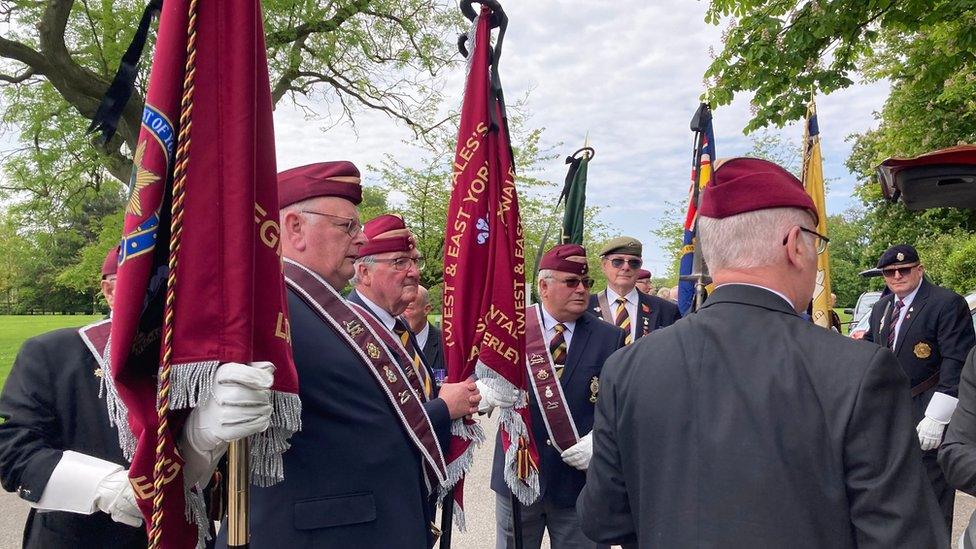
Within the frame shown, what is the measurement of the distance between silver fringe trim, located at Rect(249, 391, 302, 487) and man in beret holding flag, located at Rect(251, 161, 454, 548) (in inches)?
8.0

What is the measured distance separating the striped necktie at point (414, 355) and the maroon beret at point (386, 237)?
1.52ft

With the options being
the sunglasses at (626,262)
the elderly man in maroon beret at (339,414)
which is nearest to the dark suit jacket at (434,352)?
the sunglasses at (626,262)

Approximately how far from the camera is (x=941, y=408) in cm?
454

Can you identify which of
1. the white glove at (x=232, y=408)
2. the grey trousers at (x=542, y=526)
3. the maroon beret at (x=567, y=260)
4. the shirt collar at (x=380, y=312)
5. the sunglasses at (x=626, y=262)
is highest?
the sunglasses at (x=626, y=262)

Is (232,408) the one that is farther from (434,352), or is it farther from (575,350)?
(434,352)

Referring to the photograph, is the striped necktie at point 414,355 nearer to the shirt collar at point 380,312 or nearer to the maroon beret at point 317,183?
the shirt collar at point 380,312

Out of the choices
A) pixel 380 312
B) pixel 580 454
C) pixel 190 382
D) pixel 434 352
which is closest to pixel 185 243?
pixel 190 382

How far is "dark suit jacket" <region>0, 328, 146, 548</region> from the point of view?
254 centimetres

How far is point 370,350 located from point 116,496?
1.01 metres

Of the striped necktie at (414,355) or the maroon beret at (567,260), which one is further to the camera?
the maroon beret at (567,260)

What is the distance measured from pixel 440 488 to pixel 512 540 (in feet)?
4.86

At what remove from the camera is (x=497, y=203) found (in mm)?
3641

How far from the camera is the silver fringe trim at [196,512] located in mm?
1626

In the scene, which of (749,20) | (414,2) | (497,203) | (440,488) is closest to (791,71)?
(749,20)
